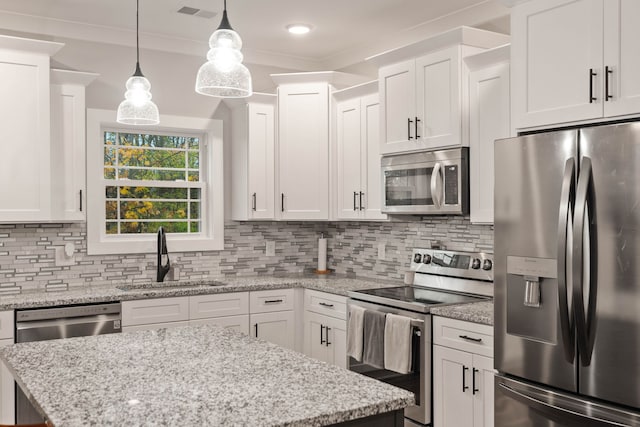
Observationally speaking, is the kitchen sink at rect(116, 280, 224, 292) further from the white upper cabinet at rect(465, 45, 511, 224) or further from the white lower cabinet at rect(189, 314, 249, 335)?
the white upper cabinet at rect(465, 45, 511, 224)

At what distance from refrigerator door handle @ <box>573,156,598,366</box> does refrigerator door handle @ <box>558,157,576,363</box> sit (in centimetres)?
4

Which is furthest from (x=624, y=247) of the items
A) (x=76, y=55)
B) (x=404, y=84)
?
(x=76, y=55)

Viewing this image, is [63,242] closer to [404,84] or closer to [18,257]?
[18,257]

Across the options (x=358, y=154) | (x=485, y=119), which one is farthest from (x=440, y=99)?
(x=358, y=154)

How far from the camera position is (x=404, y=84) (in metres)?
3.91

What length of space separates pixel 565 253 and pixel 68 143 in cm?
321

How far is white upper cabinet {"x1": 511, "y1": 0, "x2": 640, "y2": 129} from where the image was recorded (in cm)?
242

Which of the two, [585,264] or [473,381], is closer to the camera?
[585,264]

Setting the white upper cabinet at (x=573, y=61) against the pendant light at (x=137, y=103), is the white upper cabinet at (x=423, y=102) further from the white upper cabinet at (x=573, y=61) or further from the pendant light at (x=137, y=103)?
the pendant light at (x=137, y=103)

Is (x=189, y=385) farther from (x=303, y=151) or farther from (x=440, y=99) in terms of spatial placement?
(x=303, y=151)

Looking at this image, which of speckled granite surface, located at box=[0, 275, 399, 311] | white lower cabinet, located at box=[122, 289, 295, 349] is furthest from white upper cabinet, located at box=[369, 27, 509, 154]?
white lower cabinet, located at box=[122, 289, 295, 349]

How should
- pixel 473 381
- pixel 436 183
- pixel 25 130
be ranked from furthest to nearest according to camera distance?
1. pixel 25 130
2. pixel 436 183
3. pixel 473 381

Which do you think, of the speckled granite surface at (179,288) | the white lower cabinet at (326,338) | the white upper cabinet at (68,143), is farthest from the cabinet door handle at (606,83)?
the white upper cabinet at (68,143)

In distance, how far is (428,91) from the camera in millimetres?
3736
